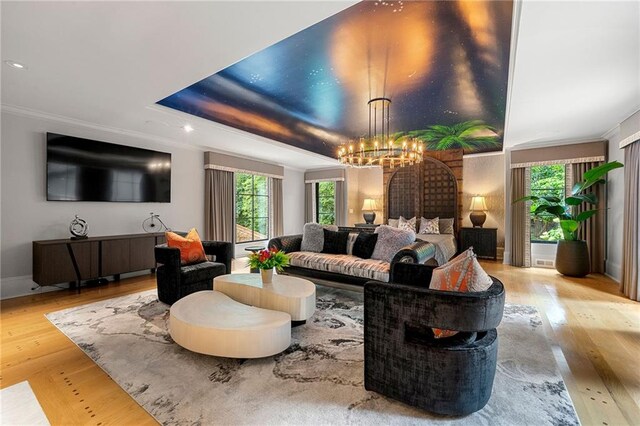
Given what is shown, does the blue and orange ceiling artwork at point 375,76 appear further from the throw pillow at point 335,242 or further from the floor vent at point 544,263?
the floor vent at point 544,263

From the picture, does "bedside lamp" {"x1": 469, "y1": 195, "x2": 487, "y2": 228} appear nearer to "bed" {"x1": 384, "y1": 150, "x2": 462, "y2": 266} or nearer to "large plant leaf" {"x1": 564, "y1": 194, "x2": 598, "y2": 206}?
"bed" {"x1": 384, "y1": 150, "x2": 462, "y2": 266}

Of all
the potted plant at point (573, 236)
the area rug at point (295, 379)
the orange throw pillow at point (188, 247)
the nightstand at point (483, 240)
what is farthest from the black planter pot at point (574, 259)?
the orange throw pillow at point (188, 247)

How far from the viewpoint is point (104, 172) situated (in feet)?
15.4

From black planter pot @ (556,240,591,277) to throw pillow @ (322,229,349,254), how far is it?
4043 millimetres

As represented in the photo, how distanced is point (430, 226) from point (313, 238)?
3658mm

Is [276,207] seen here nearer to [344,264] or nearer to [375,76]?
[344,264]

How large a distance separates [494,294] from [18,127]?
19.4 feet

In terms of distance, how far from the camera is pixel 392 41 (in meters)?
2.72

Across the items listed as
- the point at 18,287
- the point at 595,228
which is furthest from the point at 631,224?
the point at 18,287

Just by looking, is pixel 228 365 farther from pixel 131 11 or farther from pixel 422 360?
pixel 131 11

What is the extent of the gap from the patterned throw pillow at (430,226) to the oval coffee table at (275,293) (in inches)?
190

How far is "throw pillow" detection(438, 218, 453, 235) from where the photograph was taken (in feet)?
23.2

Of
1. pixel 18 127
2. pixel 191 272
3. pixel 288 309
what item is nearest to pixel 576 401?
pixel 288 309

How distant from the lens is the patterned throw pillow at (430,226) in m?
6.99
